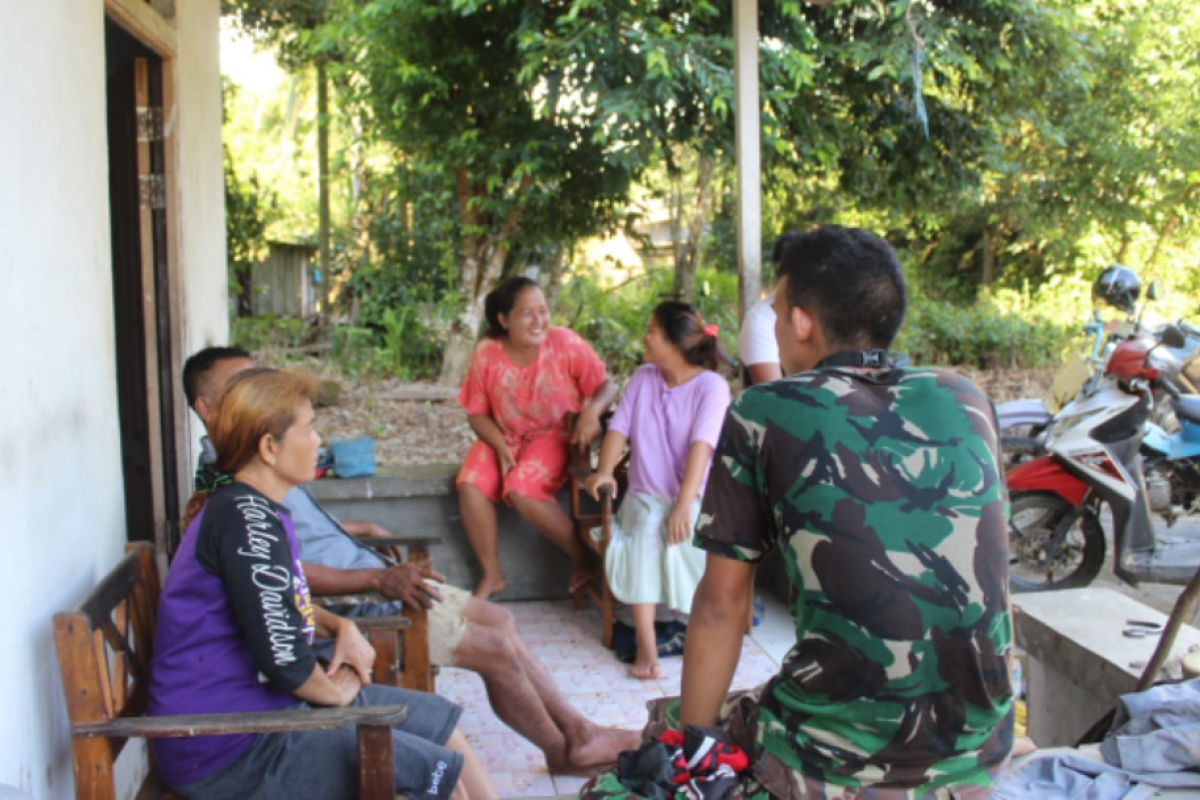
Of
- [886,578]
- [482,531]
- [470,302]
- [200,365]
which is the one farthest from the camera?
[470,302]

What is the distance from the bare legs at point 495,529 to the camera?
459 centimetres

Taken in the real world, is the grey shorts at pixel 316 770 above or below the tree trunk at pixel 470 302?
below

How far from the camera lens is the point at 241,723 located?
198 centimetres

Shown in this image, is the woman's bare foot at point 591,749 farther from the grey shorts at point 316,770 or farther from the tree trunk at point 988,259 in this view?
the tree trunk at point 988,259

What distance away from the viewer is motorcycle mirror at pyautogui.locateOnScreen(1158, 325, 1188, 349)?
530 centimetres

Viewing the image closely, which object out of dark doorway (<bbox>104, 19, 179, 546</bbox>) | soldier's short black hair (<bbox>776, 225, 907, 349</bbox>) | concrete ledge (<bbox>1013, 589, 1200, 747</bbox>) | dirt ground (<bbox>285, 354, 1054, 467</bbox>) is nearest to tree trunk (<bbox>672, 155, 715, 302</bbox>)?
dirt ground (<bbox>285, 354, 1054, 467</bbox>)

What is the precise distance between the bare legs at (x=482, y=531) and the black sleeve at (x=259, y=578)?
251 cm

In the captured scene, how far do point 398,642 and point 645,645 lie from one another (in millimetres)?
1355

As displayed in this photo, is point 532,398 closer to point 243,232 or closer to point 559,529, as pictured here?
point 559,529

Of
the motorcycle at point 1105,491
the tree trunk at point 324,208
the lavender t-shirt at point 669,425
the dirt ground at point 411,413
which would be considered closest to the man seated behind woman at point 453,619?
the lavender t-shirt at point 669,425

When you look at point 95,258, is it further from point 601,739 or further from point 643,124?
point 643,124

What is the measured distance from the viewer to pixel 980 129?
25.9 ft

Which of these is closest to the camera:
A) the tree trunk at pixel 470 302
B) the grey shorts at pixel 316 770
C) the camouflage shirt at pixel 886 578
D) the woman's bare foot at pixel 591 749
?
the camouflage shirt at pixel 886 578

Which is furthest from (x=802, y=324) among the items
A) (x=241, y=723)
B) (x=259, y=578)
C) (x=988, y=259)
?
(x=988, y=259)
